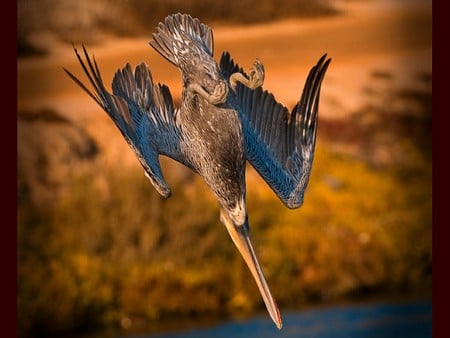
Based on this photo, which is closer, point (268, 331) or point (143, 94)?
point (143, 94)

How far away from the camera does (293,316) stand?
20.9 feet

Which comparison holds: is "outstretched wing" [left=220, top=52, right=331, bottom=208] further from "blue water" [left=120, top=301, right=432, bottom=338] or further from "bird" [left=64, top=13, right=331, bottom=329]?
"blue water" [left=120, top=301, right=432, bottom=338]

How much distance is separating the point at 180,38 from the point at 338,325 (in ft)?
10.2

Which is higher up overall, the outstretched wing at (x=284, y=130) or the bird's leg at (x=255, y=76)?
the bird's leg at (x=255, y=76)

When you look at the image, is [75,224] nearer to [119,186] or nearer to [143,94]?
[119,186]

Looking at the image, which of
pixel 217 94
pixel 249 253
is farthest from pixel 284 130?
pixel 217 94

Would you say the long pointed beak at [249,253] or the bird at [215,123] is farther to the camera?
the long pointed beak at [249,253]

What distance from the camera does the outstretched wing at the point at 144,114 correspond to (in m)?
3.36

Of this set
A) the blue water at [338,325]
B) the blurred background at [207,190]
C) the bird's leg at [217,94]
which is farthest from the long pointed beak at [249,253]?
the blue water at [338,325]

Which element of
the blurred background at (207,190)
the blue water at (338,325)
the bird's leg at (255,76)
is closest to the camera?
the bird's leg at (255,76)

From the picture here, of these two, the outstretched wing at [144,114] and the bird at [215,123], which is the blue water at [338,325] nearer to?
the bird at [215,123]

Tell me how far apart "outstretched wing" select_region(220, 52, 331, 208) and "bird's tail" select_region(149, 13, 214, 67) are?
18 cm

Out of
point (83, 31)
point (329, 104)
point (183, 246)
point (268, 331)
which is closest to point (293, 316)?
point (268, 331)

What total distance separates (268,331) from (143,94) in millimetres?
2974
